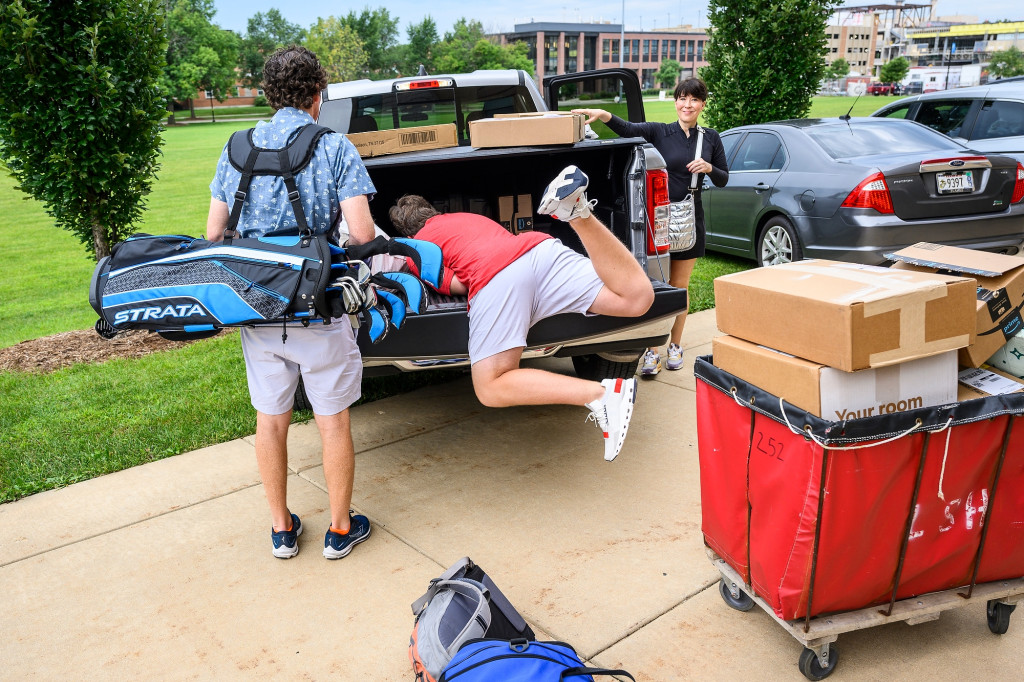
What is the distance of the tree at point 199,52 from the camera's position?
8388cm

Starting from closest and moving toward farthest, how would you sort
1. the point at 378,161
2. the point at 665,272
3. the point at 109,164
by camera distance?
the point at 378,161, the point at 665,272, the point at 109,164

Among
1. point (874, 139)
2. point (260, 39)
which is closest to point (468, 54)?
point (260, 39)

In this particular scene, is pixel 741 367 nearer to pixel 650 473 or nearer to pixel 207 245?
pixel 650 473

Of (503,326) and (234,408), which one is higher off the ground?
(503,326)

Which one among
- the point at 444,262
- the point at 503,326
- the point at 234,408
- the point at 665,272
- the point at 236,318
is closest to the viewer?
the point at 236,318

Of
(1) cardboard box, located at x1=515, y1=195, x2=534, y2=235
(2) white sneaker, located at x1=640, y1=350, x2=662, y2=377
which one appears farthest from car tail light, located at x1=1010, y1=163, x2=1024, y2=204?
(1) cardboard box, located at x1=515, y1=195, x2=534, y2=235

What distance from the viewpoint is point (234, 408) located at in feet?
16.1

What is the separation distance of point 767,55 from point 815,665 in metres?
10.3

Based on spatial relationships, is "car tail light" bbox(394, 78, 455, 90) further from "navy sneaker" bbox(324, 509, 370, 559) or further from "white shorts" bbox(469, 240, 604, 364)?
"navy sneaker" bbox(324, 509, 370, 559)

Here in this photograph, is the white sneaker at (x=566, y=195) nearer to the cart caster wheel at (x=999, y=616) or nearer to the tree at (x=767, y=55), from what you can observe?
the cart caster wheel at (x=999, y=616)

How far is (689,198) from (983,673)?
341cm

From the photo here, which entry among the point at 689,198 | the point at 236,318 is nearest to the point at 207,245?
the point at 236,318

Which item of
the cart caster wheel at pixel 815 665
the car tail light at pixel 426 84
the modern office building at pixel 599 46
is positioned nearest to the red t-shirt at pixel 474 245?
the cart caster wheel at pixel 815 665

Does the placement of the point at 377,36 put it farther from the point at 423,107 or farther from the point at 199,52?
the point at 423,107
